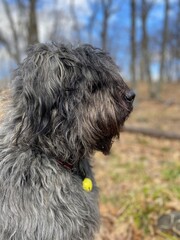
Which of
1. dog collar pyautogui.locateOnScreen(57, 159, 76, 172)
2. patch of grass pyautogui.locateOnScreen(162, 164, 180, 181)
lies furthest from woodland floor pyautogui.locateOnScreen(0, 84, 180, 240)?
dog collar pyautogui.locateOnScreen(57, 159, 76, 172)

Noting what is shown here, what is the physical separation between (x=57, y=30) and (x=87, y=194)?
2583cm

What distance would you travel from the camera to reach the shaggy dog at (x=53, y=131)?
2586 millimetres

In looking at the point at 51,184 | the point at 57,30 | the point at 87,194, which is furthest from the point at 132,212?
the point at 57,30

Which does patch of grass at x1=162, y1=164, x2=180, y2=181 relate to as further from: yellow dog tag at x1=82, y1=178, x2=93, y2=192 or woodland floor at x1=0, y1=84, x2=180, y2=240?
yellow dog tag at x1=82, y1=178, x2=93, y2=192

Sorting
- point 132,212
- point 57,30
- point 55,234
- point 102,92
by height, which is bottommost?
point 57,30

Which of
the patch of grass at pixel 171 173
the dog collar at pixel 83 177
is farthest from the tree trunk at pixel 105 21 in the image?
the dog collar at pixel 83 177

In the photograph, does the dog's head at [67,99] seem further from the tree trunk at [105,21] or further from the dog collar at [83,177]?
the tree trunk at [105,21]

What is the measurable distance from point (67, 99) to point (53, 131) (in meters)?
0.25

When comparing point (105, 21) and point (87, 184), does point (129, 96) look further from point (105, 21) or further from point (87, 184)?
point (105, 21)

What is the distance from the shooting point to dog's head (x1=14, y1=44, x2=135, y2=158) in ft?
8.38

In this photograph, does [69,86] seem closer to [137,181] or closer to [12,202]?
[12,202]

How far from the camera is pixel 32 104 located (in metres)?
2.54

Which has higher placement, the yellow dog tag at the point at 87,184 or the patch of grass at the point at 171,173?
the yellow dog tag at the point at 87,184

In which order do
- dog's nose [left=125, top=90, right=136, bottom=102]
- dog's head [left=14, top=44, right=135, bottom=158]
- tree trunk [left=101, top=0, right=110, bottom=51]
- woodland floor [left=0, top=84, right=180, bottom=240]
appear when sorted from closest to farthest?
dog's head [left=14, top=44, right=135, bottom=158] < dog's nose [left=125, top=90, right=136, bottom=102] < woodland floor [left=0, top=84, right=180, bottom=240] < tree trunk [left=101, top=0, right=110, bottom=51]
